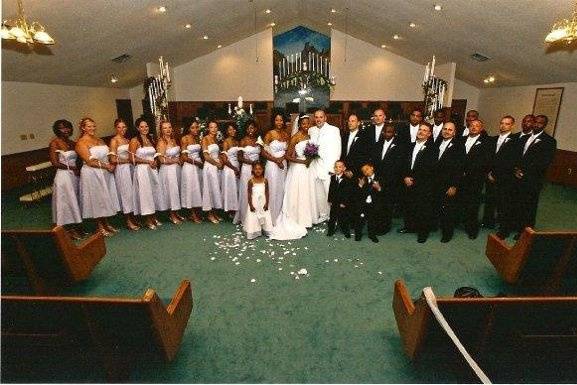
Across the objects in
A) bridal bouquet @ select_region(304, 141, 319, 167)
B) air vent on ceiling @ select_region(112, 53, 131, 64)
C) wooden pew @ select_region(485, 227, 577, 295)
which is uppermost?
air vent on ceiling @ select_region(112, 53, 131, 64)

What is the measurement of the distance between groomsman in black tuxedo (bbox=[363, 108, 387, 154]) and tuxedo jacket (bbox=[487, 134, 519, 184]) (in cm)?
154

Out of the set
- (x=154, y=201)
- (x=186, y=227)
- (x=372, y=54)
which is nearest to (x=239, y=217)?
(x=186, y=227)

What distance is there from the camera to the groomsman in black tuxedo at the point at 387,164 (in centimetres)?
500

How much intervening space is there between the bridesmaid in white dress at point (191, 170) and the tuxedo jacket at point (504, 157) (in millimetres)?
4514

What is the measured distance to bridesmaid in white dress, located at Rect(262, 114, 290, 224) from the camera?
Result: 5.37 metres

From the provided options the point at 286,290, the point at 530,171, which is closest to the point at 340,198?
the point at 286,290

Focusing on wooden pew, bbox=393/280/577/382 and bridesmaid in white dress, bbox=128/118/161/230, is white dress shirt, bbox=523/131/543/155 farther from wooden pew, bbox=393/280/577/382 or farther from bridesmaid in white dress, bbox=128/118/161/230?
bridesmaid in white dress, bbox=128/118/161/230

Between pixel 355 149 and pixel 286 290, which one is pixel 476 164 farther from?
pixel 286 290

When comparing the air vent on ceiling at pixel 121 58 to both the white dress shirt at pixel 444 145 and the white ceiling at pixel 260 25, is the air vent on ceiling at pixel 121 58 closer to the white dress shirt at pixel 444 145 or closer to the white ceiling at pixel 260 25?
the white ceiling at pixel 260 25

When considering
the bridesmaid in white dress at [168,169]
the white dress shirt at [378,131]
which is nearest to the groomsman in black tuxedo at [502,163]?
the white dress shirt at [378,131]

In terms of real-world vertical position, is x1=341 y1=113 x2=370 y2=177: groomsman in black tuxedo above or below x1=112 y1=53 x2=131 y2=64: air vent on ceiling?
below

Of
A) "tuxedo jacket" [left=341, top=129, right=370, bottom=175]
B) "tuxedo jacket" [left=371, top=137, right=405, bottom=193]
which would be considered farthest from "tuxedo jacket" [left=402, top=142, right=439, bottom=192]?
"tuxedo jacket" [left=341, top=129, right=370, bottom=175]

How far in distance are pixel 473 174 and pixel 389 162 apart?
1234 millimetres

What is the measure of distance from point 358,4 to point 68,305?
925 centimetres
